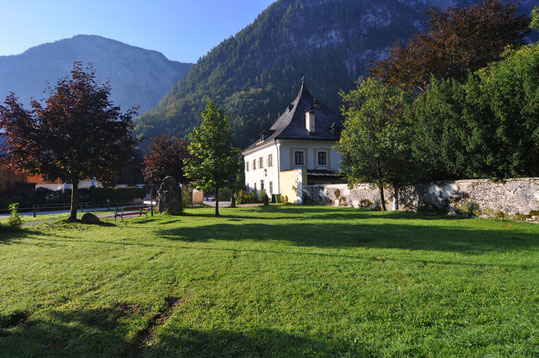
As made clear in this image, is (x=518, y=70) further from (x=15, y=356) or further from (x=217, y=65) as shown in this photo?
(x=217, y=65)

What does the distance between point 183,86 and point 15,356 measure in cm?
11451

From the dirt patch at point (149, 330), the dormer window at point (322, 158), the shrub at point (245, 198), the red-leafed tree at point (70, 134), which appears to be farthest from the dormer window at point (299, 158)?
the dirt patch at point (149, 330)

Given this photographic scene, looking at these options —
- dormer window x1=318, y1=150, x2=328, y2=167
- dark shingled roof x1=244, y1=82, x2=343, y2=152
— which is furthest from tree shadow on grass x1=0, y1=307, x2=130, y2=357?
dormer window x1=318, y1=150, x2=328, y2=167

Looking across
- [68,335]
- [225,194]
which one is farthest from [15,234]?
[225,194]

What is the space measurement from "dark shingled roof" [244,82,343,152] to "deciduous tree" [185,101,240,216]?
48.5 feet

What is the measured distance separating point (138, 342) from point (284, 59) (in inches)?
4787

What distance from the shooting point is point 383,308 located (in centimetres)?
357

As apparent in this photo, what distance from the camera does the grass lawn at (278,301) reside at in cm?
291

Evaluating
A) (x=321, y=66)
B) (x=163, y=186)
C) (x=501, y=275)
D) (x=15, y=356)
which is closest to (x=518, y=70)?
(x=501, y=275)

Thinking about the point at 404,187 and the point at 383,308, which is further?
the point at 404,187

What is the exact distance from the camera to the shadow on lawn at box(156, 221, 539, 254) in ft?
22.6

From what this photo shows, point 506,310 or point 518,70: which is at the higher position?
point 518,70

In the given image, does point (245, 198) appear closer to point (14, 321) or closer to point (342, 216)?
point (342, 216)

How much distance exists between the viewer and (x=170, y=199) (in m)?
18.1
